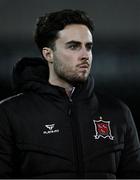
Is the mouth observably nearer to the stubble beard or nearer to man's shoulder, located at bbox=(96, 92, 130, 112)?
the stubble beard

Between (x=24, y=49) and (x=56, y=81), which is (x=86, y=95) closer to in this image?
(x=56, y=81)

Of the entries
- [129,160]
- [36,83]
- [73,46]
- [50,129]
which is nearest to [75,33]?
[73,46]

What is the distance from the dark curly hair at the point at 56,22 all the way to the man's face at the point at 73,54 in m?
0.02

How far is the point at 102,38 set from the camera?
5.83 ft

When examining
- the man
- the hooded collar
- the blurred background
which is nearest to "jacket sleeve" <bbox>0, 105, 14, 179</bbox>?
the man

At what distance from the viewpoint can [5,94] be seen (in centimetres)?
172

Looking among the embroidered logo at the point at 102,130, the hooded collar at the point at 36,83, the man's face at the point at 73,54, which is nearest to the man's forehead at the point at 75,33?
the man's face at the point at 73,54

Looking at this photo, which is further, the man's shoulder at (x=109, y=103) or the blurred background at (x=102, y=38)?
the blurred background at (x=102, y=38)

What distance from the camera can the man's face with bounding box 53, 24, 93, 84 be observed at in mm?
1149

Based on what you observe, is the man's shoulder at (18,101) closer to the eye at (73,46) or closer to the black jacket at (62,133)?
the black jacket at (62,133)

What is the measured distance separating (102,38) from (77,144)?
31.0 inches

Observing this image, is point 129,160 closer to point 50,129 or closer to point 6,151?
point 50,129

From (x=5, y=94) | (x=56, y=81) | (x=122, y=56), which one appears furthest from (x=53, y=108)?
(x=122, y=56)

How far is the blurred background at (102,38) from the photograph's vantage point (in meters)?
1.75
